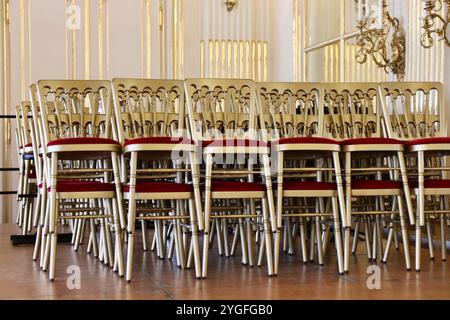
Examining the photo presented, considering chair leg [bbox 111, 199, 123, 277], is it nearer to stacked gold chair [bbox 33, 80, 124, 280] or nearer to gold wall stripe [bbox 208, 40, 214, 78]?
stacked gold chair [bbox 33, 80, 124, 280]

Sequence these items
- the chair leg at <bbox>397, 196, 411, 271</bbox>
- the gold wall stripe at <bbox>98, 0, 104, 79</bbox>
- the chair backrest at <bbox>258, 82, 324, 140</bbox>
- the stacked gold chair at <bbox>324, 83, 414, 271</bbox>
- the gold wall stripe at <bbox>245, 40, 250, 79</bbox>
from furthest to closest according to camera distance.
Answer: the gold wall stripe at <bbox>245, 40, 250, 79</bbox> < the gold wall stripe at <bbox>98, 0, 104, 79</bbox> < the chair backrest at <bbox>258, 82, 324, 140</bbox> < the chair leg at <bbox>397, 196, 411, 271</bbox> < the stacked gold chair at <bbox>324, 83, 414, 271</bbox>

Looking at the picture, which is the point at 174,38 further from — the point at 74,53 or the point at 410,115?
Result: the point at 410,115

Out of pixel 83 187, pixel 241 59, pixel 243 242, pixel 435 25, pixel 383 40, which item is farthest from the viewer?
pixel 241 59

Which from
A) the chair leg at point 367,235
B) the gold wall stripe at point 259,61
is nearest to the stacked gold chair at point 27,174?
the chair leg at point 367,235

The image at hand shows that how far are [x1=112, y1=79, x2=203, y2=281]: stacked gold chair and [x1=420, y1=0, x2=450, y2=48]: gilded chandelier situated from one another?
7.19 feet

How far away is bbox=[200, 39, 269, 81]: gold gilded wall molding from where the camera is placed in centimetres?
1072

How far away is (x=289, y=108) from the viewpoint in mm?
5125

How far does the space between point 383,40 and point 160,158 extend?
3633 millimetres

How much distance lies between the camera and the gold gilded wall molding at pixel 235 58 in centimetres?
1072

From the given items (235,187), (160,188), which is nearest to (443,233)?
(235,187)

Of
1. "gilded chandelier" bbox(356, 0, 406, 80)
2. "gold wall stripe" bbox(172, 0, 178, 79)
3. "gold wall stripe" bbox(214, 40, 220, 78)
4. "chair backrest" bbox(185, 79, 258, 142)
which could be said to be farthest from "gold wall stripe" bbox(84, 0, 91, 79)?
"chair backrest" bbox(185, 79, 258, 142)

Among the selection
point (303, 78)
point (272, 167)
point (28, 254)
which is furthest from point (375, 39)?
point (28, 254)
